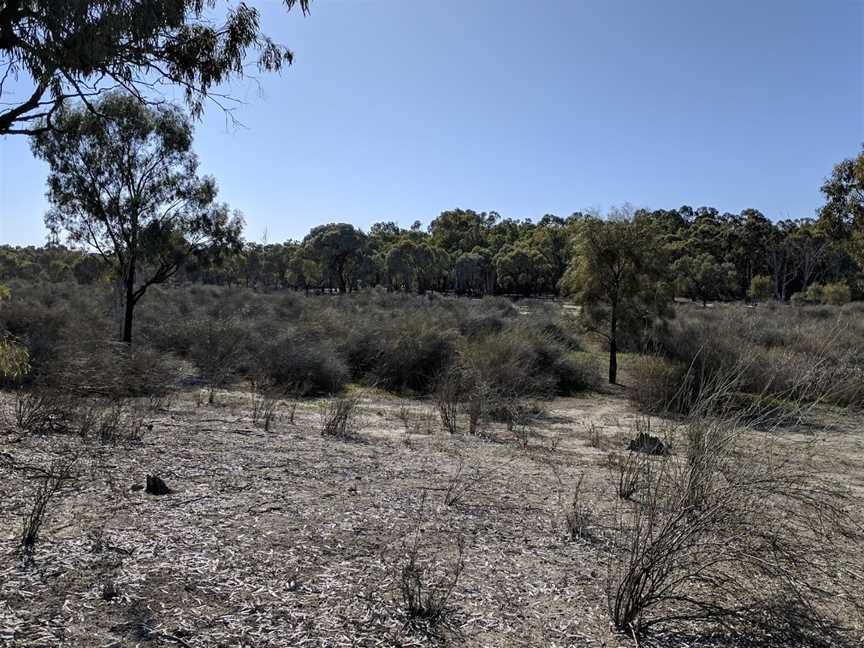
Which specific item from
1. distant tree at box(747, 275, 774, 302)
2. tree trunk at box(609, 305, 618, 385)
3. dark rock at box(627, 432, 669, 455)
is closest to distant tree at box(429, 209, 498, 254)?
distant tree at box(747, 275, 774, 302)

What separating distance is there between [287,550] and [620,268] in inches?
631

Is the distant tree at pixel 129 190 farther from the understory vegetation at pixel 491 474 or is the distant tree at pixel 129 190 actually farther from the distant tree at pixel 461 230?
the distant tree at pixel 461 230

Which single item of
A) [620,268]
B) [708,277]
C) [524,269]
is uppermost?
[524,269]

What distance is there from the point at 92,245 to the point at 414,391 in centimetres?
1041

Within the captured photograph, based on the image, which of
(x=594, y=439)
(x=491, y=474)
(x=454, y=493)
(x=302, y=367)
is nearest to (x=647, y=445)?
(x=491, y=474)

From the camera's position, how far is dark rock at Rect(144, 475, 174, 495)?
5.21 m

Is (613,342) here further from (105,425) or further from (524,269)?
(524,269)

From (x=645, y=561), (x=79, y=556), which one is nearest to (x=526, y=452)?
(x=645, y=561)

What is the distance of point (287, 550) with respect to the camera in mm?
4215

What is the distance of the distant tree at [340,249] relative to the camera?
5934 centimetres

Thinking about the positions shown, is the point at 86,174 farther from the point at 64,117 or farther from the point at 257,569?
the point at 257,569

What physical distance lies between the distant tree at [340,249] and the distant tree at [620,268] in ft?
137

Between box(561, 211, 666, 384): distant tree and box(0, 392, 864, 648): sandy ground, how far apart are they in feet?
36.5

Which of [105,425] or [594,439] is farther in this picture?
[594,439]
